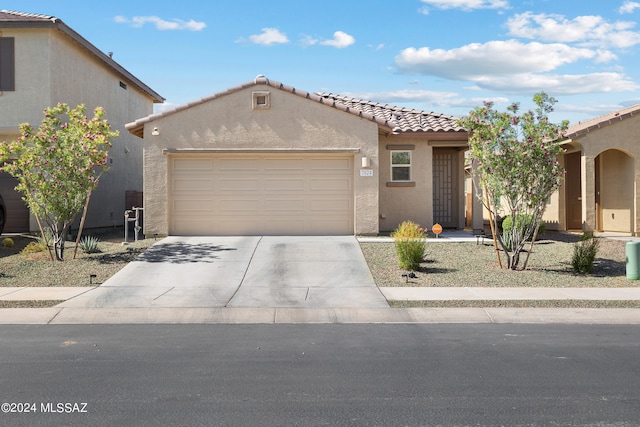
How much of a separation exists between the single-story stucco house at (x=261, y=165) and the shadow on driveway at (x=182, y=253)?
1618mm

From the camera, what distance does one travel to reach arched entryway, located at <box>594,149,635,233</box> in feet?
63.1

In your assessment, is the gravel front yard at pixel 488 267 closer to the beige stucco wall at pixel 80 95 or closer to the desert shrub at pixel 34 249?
the desert shrub at pixel 34 249

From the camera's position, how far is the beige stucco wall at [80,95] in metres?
18.3

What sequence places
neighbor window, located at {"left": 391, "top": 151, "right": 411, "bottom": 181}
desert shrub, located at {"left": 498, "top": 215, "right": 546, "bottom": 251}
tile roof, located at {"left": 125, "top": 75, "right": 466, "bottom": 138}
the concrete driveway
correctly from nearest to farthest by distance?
1. the concrete driveway
2. desert shrub, located at {"left": 498, "top": 215, "right": 546, "bottom": 251}
3. tile roof, located at {"left": 125, "top": 75, "right": 466, "bottom": 138}
4. neighbor window, located at {"left": 391, "top": 151, "right": 411, "bottom": 181}

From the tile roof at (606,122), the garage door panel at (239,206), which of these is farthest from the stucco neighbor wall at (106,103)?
the tile roof at (606,122)

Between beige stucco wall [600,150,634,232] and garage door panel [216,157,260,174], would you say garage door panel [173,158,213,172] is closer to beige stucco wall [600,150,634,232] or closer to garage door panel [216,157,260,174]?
garage door panel [216,157,260,174]

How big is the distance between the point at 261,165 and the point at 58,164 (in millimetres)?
5597

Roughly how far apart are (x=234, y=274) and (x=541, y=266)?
7.06 metres

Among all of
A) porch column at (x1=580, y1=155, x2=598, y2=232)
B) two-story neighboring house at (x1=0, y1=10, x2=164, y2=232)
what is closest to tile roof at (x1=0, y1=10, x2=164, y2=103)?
two-story neighboring house at (x1=0, y1=10, x2=164, y2=232)

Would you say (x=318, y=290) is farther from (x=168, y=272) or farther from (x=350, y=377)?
(x=350, y=377)

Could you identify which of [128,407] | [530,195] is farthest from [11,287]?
[530,195]

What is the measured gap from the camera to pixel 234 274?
511 inches

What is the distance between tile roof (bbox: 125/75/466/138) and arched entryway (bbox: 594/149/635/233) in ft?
17.2

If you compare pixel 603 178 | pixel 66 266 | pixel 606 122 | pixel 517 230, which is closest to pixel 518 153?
pixel 517 230
